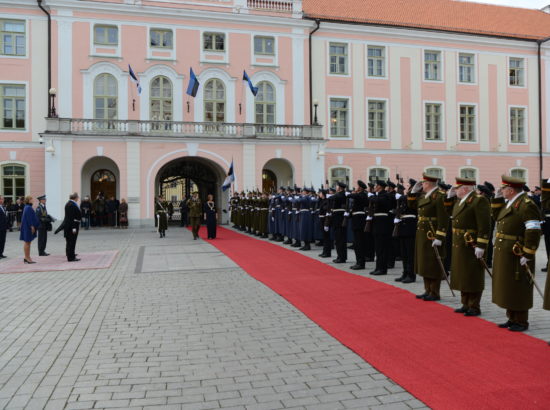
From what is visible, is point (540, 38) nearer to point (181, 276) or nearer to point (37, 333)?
point (181, 276)

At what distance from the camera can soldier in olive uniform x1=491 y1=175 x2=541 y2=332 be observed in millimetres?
5848

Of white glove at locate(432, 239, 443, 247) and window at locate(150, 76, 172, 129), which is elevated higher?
window at locate(150, 76, 172, 129)

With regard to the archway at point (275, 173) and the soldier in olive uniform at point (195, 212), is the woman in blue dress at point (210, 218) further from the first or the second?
the archway at point (275, 173)

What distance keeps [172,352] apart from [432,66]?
29.0 m

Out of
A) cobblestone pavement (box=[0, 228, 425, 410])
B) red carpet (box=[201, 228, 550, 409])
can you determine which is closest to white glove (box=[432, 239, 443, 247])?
red carpet (box=[201, 228, 550, 409])

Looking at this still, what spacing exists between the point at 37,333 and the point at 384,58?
27114mm

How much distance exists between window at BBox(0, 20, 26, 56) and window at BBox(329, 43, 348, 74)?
1593 centimetres

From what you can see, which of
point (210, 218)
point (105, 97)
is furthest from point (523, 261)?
point (105, 97)

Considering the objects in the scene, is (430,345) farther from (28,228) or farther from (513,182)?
(28,228)

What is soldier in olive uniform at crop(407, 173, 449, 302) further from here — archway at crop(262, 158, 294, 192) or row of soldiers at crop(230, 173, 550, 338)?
archway at crop(262, 158, 294, 192)

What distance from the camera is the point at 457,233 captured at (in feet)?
22.6

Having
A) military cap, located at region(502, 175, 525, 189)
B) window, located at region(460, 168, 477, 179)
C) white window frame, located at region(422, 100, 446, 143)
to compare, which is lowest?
military cap, located at region(502, 175, 525, 189)

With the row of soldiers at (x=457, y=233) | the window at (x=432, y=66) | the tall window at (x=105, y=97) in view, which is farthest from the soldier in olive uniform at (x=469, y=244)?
the window at (x=432, y=66)

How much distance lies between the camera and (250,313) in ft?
23.0
